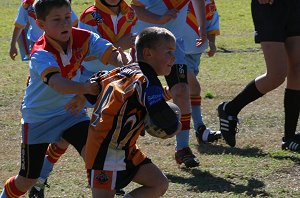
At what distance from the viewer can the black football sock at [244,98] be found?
23.2ft

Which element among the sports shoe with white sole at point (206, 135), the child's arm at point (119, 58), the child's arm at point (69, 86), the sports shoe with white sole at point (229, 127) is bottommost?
the sports shoe with white sole at point (206, 135)

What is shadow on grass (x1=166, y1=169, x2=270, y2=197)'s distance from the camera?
19.4ft

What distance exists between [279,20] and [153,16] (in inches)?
40.4

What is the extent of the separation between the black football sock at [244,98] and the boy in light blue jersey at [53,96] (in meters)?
2.08

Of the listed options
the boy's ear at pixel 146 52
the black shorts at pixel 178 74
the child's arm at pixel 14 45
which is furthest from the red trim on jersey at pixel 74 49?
the child's arm at pixel 14 45

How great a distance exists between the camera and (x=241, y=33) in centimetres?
1711

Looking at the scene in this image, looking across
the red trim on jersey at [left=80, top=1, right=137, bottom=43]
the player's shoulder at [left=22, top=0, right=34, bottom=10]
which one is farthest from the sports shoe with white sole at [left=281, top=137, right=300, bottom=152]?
the player's shoulder at [left=22, top=0, right=34, bottom=10]

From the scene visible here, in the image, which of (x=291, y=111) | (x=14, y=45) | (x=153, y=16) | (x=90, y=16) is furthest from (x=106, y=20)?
(x=14, y=45)

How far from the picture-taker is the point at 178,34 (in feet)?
23.4

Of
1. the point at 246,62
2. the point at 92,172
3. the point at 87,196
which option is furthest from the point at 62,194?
the point at 246,62

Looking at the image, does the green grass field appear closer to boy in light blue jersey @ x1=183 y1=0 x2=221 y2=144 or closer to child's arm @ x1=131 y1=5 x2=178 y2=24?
boy in light blue jersey @ x1=183 y1=0 x2=221 y2=144

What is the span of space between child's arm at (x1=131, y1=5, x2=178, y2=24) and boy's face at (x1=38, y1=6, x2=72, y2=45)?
1.81 meters

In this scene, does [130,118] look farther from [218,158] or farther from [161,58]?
[218,158]

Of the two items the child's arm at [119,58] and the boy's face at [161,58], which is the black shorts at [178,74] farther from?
the boy's face at [161,58]
